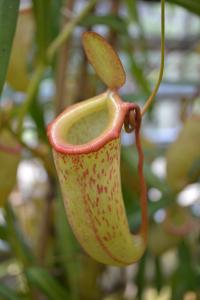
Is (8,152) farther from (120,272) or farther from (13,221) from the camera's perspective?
(120,272)

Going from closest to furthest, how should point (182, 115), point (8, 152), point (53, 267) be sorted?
point (8, 152), point (53, 267), point (182, 115)

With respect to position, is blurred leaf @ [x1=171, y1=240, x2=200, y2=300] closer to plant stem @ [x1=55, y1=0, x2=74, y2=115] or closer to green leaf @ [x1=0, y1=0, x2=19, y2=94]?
plant stem @ [x1=55, y1=0, x2=74, y2=115]

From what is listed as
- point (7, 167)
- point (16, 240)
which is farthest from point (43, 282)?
point (7, 167)

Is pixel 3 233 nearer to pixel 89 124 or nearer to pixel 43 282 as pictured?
pixel 43 282

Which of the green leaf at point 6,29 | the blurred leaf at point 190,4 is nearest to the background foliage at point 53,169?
the blurred leaf at point 190,4

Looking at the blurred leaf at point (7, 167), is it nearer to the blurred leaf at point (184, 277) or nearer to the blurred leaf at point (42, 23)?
the blurred leaf at point (42, 23)

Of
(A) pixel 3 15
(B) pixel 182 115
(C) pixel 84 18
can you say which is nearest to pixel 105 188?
(A) pixel 3 15
